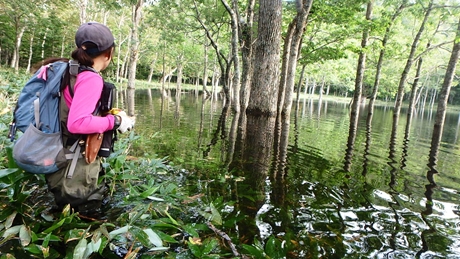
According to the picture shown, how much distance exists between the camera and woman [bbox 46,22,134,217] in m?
2.00

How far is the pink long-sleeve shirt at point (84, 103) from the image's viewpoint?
1.98 m

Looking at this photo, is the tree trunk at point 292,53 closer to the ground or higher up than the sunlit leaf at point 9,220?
higher up

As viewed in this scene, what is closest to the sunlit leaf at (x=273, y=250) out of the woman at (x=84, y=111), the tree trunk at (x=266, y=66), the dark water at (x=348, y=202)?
the dark water at (x=348, y=202)

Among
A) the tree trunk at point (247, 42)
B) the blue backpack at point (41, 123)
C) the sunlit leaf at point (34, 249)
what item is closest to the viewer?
the sunlit leaf at point (34, 249)

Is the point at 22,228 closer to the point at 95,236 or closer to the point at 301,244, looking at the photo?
the point at 95,236

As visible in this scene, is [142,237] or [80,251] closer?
[80,251]

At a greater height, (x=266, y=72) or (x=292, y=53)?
(x=292, y=53)

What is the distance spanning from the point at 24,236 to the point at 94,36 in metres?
1.46

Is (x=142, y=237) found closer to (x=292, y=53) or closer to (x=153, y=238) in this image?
(x=153, y=238)

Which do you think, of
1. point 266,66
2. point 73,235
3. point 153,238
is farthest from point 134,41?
point 153,238

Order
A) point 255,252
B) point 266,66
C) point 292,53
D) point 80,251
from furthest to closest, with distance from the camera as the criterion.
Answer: point 292,53 → point 266,66 → point 255,252 → point 80,251

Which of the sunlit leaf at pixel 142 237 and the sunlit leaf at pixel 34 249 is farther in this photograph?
the sunlit leaf at pixel 142 237

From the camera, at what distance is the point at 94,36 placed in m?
2.04

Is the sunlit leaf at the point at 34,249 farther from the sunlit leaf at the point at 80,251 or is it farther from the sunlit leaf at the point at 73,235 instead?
the sunlit leaf at the point at 80,251
